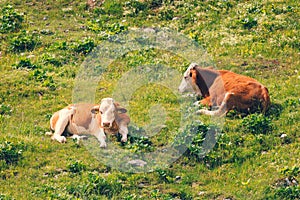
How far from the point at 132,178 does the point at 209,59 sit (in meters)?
8.11

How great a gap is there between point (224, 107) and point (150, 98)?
7.17 ft

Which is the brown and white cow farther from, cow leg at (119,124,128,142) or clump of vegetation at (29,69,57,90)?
clump of vegetation at (29,69,57,90)

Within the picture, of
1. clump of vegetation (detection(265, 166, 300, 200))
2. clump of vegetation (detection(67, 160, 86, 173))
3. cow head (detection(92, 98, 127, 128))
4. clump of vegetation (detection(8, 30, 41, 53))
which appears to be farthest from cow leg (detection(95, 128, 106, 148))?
clump of vegetation (detection(8, 30, 41, 53))

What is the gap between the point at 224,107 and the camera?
65.3 ft

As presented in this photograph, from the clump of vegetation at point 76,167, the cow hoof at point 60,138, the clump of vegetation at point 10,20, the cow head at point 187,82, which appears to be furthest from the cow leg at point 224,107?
the clump of vegetation at point 10,20

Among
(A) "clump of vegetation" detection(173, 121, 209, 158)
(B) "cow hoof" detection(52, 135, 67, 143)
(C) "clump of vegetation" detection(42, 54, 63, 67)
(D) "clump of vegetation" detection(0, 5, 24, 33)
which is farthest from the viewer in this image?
(D) "clump of vegetation" detection(0, 5, 24, 33)

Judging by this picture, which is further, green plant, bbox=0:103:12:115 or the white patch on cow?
green plant, bbox=0:103:12:115

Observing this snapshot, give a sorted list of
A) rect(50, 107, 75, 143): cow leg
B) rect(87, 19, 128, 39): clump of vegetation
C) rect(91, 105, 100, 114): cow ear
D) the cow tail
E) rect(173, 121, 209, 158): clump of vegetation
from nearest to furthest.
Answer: rect(173, 121, 209, 158): clump of vegetation → rect(50, 107, 75, 143): cow leg → rect(91, 105, 100, 114): cow ear → the cow tail → rect(87, 19, 128, 39): clump of vegetation

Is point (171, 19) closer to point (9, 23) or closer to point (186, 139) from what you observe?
point (9, 23)

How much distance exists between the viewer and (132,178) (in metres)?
16.7

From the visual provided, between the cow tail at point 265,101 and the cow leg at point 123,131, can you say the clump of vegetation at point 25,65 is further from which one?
the cow tail at point 265,101

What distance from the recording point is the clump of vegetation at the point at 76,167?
17078mm

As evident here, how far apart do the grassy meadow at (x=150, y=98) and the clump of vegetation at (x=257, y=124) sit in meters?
0.02

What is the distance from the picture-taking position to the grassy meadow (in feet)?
53.8
